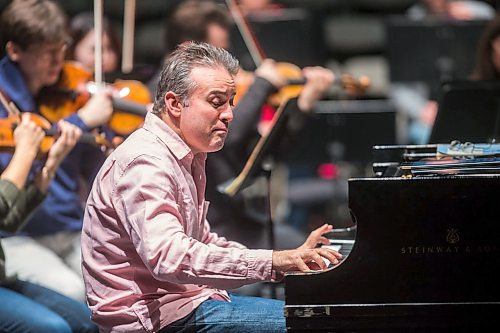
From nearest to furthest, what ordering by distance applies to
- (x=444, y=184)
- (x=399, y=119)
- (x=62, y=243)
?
(x=444, y=184) → (x=62, y=243) → (x=399, y=119)

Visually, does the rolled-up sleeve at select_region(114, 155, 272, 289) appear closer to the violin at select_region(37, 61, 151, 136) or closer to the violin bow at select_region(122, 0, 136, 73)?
the violin at select_region(37, 61, 151, 136)

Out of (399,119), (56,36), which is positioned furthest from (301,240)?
(399,119)

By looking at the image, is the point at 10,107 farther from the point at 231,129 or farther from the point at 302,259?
the point at 302,259

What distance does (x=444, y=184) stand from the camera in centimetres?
204

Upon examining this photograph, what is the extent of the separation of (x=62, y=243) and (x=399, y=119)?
3354 mm

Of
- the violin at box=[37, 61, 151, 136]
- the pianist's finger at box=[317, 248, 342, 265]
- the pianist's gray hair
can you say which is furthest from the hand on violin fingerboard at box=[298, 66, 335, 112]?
the pianist's finger at box=[317, 248, 342, 265]

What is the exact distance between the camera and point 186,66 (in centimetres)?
230

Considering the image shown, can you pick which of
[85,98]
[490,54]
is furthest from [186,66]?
[490,54]

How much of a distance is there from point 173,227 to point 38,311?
0.96 meters

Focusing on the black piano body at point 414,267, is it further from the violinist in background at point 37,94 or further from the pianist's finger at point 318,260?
the violinist in background at point 37,94

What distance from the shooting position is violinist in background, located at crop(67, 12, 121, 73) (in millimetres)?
3885

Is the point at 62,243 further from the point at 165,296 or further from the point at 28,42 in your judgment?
the point at 165,296

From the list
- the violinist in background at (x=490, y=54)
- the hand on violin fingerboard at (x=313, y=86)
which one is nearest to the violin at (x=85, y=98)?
the hand on violin fingerboard at (x=313, y=86)

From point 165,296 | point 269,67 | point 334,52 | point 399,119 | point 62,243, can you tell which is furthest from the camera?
point 334,52
